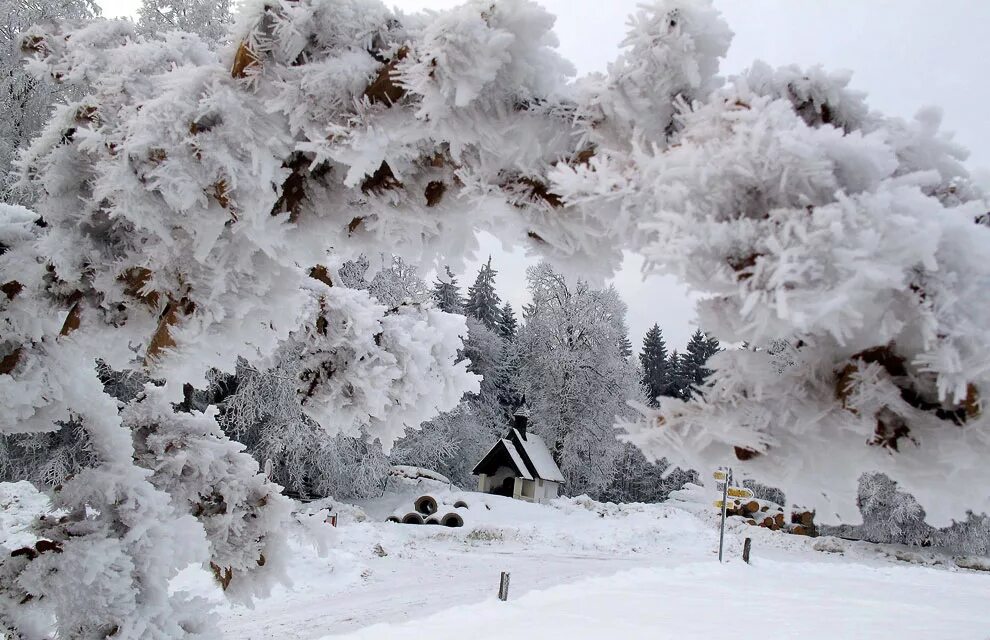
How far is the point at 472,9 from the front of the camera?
1506 millimetres

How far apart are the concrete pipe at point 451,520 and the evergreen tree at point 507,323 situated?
2041cm

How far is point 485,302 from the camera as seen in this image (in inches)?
1640

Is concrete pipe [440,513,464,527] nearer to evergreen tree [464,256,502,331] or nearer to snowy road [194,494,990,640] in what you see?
snowy road [194,494,990,640]

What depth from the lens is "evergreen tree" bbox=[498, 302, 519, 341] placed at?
41.3m

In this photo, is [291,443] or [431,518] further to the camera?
[431,518]

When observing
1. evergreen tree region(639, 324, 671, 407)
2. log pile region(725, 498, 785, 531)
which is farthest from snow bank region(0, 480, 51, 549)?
evergreen tree region(639, 324, 671, 407)

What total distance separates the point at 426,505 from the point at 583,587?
37.5 feet

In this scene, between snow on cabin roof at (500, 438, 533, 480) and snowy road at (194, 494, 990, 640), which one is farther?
snow on cabin roof at (500, 438, 533, 480)

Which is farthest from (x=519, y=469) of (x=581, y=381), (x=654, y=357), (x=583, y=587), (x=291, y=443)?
(x=654, y=357)

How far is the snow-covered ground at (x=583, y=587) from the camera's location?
842 centimetres

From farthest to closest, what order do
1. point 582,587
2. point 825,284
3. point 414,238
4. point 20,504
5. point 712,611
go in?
point 582,587 → point 20,504 → point 712,611 → point 414,238 → point 825,284

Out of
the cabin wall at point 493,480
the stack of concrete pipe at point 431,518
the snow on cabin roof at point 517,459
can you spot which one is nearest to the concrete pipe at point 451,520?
the stack of concrete pipe at point 431,518

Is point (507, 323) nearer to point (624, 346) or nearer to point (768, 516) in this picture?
point (624, 346)

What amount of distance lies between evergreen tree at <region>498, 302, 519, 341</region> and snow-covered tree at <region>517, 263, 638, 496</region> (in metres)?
7.31
